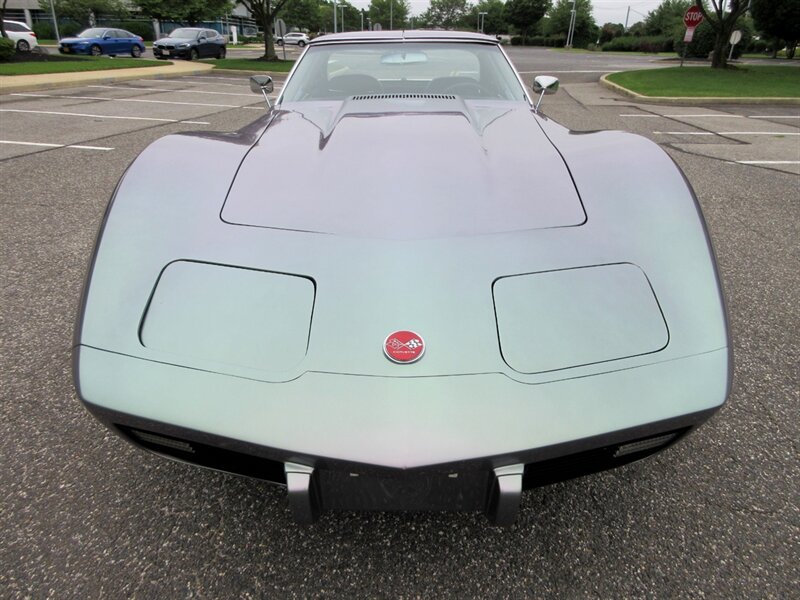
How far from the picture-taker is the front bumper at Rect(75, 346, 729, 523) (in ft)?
3.43

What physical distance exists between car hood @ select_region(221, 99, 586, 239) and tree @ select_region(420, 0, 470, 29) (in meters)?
96.9

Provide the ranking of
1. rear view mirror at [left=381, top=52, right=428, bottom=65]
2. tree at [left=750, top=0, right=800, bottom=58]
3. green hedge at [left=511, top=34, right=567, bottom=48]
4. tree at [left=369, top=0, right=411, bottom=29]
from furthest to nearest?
1. tree at [left=369, top=0, right=411, bottom=29]
2. green hedge at [left=511, top=34, right=567, bottom=48]
3. tree at [left=750, top=0, right=800, bottom=58]
4. rear view mirror at [left=381, top=52, right=428, bottom=65]

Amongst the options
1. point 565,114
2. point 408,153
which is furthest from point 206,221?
point 565,114

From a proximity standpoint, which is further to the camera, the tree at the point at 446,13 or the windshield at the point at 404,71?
the tree at the point at 446,13

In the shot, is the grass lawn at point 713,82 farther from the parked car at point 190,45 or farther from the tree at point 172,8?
the tree at point 172,8

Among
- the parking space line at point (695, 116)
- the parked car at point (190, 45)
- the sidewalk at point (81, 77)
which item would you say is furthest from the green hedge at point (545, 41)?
the parking space line at point (695, 116)

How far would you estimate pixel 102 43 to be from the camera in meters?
22.5

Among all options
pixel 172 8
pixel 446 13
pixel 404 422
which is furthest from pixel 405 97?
pixel 446 13

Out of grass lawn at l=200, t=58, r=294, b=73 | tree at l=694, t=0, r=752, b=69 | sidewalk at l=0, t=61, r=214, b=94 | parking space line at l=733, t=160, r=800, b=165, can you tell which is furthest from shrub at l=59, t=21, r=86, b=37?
parking space line at l=733, t=160, r=800, b=165

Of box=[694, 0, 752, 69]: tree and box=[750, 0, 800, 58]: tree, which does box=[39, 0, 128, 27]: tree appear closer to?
box=[694, 0, 752, 69]: tree

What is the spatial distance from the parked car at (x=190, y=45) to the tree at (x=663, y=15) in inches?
1989

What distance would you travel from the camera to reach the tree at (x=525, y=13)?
6619 centimetres

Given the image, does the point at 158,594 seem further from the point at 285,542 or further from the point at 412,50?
the point at 412,50

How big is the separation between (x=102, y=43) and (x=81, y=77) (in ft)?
39.5
